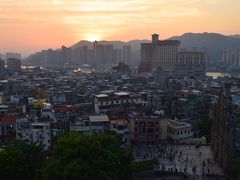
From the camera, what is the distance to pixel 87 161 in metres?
24.7

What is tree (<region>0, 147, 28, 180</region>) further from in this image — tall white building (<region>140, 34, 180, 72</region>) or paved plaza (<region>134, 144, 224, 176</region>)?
tall white building (<region>140, 34, 180, 72</region>)

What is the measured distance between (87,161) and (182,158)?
621 inches

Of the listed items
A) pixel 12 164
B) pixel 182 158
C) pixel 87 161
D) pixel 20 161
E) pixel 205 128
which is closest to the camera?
pixel 87 161

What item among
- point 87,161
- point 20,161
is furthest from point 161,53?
point 87,161

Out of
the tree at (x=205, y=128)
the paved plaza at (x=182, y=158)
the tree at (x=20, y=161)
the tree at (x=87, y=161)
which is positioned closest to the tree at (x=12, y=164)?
the tree at (x=20, y=161)

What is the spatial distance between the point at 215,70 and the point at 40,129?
15990cm

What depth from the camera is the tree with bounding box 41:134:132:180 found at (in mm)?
23797

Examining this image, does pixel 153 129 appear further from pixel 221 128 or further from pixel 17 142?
pixel 17 142

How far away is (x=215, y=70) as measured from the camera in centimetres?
18962

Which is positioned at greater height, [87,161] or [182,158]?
[87,161]

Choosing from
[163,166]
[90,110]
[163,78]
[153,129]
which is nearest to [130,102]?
[90,110]

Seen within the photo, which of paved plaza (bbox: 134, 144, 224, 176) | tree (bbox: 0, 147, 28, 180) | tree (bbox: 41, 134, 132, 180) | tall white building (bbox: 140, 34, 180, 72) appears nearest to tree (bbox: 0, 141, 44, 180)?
tree (bbox: 0, 147, 28, 180)

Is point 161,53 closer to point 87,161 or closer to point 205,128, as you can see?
point 205,128

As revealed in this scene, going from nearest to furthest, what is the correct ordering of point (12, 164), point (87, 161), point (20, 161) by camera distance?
point (87, 161), point (12, 164), point (20, 161)
